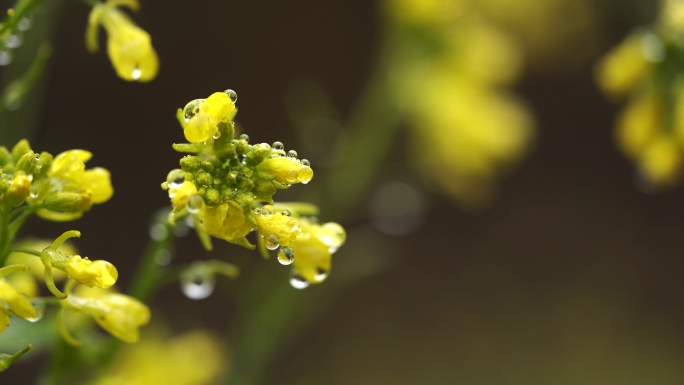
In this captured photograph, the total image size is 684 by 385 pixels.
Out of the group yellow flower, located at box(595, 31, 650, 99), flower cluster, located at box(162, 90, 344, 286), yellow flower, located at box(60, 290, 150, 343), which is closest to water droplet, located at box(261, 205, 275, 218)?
flower cluster, located at box(162, 90, 344, 286)

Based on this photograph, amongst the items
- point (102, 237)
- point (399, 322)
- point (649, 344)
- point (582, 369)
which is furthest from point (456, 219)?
point (102, 237)

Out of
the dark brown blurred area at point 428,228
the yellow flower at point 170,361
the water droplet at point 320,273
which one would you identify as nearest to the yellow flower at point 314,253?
the water droplet at point 320,273

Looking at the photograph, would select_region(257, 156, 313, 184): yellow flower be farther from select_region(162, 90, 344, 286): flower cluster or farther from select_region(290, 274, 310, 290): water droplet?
select_region(290, 274, 310, 290): water droplet

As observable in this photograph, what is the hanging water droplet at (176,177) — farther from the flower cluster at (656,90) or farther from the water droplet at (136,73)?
the flower cluster at (656,90)

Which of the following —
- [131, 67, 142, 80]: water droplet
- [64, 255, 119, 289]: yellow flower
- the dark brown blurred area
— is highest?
[131, 67, 142, 80]: water droplet

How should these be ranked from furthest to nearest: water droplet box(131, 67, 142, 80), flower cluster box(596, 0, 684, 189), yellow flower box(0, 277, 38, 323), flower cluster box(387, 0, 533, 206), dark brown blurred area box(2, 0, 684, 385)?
dark brown blurred area box(2, 0, 684, 385) → flower cluster box(387, 0, 533, 206) → flower cluster box(596, 0, 684, 189) → water droplet box(131, 67, 142, 80) → yellow flower box(0, 277, 38, 323)

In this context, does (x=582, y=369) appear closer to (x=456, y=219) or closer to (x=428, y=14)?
(x=456, y=219)
